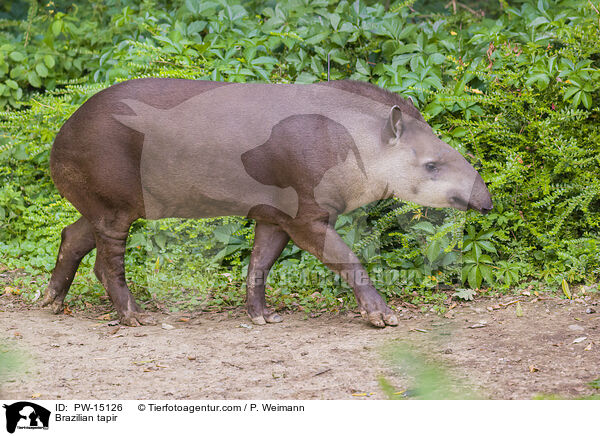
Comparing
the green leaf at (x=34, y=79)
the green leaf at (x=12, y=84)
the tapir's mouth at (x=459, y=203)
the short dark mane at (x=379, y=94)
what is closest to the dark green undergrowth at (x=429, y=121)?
the green leaf at (x=12, y=84)

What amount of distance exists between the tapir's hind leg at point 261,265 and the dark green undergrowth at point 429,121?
426 millimetres

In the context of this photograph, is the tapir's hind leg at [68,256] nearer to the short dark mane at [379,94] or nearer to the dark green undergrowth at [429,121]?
the dark green undergrowth at [429,121]

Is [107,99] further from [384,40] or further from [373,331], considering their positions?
[384,40]

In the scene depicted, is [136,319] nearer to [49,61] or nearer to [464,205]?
[464,205]

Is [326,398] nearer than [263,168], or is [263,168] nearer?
[326,398]

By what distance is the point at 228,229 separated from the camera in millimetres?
7043

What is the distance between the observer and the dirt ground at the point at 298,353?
14.2 ft

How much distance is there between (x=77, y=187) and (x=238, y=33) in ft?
9.88

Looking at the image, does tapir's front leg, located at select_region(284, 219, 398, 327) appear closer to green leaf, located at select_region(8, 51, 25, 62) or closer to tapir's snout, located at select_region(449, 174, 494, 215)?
tapir's snout, located at select_region(449, 174, 494, 215)

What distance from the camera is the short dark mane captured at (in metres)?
5.63

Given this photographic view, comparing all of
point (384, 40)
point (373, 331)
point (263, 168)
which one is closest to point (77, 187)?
point (263, 168)

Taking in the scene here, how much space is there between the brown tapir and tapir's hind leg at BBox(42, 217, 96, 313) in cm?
37
